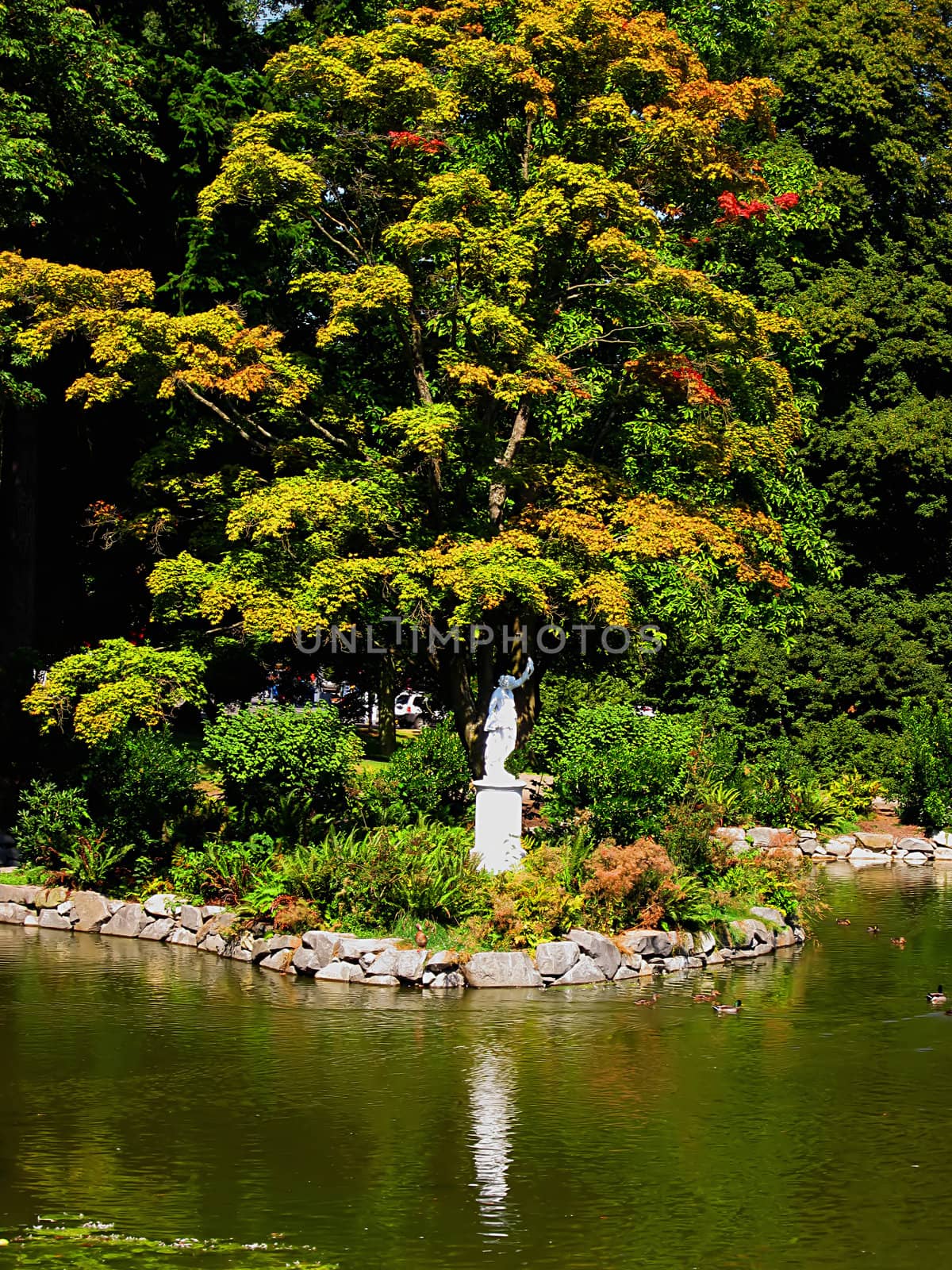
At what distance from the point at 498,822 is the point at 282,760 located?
2.90 meters

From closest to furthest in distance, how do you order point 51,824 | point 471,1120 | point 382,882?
point 471,1120, point 382,882, point 51,824

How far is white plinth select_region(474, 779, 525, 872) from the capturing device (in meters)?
18.1

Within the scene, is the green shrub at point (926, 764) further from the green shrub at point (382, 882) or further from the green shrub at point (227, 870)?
the green shrub at point (227, 870)

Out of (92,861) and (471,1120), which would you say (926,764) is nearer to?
(92,861)

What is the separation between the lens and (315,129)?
21.1 m

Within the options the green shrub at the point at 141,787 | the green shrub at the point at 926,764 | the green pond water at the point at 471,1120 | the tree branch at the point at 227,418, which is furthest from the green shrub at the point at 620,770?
the green shrub at the point at 926,764

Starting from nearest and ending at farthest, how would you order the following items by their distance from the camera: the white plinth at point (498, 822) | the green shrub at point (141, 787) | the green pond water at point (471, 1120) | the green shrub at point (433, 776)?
the green pond water at point (471, 1120) → the white plinth at point (498, 822) → the green shrub at point (141, 787) → the green shrub at point (433, 776)

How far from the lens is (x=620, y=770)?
18.2 m

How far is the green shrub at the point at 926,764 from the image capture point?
93.4 ft

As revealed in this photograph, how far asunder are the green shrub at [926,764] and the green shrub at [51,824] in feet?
52.3

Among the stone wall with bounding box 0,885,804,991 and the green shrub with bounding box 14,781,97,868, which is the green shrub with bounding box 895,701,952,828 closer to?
the stone wall with bounding box 0,885,804,991

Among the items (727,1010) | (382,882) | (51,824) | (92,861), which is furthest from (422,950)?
(51,824)

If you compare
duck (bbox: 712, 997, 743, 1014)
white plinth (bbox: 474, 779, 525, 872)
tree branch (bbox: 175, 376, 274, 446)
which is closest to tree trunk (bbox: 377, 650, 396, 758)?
tree branch (bbox: 175, 376, 274, 446)

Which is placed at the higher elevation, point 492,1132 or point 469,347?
point 469,347
